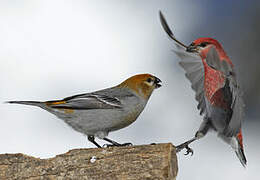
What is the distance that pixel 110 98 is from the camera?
6.34 feet

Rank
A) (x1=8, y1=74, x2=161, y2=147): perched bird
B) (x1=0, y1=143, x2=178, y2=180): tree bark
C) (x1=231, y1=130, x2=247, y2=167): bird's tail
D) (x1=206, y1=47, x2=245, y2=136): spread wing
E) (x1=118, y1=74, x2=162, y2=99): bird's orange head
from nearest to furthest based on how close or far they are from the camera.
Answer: (x1=0, y1=143, x2=178, y2=180): tree bark < (x1=206, y1=47, x2=245, y2=136): spread wing < (x1=8, y1=74, x2=161, y2=147): perched bird < (x1=118, y1=74, x2=162, y2=99): bird's orange head < (x1=231, y1=130, x2=247, y2=167): bird's tail

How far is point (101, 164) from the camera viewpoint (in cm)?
146

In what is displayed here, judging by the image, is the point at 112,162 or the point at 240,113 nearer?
the point at 112,162

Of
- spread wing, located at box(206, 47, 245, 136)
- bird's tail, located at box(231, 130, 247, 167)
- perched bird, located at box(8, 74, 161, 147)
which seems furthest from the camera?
bird's tail, located at box(231, 130, 247, 167)

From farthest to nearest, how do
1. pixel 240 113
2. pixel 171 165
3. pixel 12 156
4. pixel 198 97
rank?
pixel 198 97 < pixel 240 113 < pixel 12 156 < pixel 171 165

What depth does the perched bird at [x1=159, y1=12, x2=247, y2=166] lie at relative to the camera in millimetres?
1810

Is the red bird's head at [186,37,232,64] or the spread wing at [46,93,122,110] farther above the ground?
the red bird's head at [186,37,232,64]

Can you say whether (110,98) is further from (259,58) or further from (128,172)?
(259,58)

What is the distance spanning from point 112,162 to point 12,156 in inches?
12.8

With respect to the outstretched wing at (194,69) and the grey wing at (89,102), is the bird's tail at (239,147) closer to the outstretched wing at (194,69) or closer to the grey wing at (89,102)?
the outstretched wing at (194,69)

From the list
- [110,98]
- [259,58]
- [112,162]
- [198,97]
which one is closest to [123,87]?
[110,98]

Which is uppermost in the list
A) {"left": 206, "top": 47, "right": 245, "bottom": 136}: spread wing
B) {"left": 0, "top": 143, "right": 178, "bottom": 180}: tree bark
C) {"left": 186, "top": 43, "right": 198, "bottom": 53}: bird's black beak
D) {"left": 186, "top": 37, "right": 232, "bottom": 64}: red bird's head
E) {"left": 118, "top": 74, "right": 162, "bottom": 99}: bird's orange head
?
{"left": 186, "top": 43, "right": 198, "bottom": 53}: bird's black beak

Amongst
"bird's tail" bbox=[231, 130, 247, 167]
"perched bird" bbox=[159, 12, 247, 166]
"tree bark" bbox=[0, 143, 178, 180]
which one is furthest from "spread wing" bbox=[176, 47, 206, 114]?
"tree bark" bbox=[0, 143, 178, 180]

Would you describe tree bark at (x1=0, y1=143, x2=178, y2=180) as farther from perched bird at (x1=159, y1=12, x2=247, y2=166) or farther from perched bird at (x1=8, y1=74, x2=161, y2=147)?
perched bird at (x1=159, y1=12, x2=247, y2=166)
